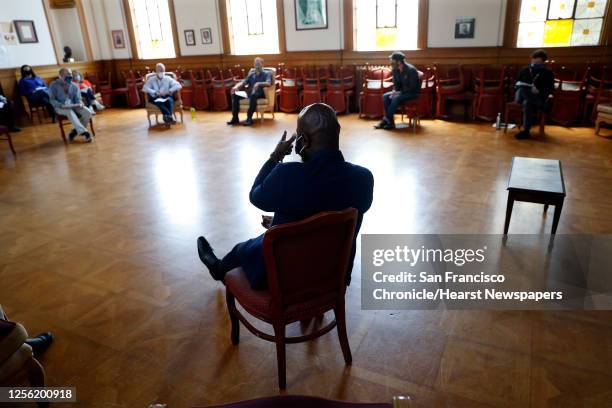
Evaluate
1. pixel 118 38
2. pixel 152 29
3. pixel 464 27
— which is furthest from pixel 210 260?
pixel 118 38

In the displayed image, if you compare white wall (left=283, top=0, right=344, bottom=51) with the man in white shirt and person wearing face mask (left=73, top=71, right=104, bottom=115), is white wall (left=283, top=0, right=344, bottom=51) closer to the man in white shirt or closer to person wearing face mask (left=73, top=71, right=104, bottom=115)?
the man in white shirt

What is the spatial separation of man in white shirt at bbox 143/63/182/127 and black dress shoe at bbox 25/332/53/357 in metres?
6.43

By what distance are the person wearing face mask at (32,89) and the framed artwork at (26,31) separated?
103 cm

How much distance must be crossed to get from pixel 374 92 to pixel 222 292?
629cm

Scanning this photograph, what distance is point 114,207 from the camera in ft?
14.2

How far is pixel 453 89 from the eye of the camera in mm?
7844

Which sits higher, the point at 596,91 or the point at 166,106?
the point at 596,91

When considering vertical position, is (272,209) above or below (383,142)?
above

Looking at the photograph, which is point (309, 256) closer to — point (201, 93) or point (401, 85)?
point (401, 85)

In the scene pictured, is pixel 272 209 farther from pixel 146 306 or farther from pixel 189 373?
pixel 146 306

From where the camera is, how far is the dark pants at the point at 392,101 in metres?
7.11

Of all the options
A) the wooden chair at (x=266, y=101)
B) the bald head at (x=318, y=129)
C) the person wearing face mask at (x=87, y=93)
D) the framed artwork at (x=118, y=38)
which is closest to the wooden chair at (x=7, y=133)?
the person wearing face mask at (x=87, y=93)

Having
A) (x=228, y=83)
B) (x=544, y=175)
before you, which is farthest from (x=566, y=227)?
(x=228, y=83)

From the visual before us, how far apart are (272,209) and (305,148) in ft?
1.02
